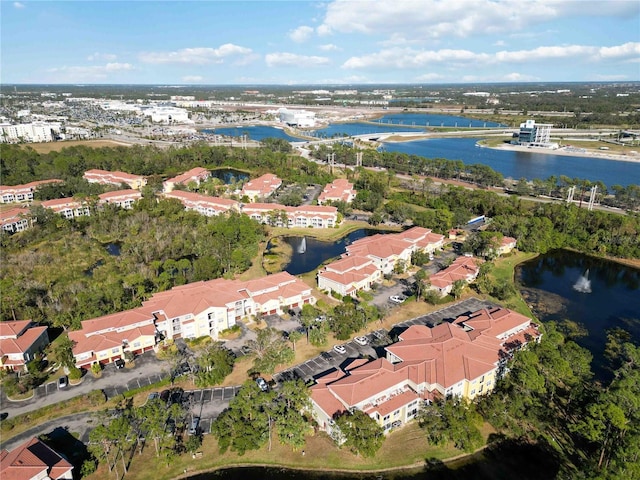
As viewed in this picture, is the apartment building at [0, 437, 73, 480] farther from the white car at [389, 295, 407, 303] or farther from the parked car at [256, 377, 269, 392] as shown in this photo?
the white car at [389, 295, 407, 303]

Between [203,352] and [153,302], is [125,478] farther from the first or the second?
[153,302]

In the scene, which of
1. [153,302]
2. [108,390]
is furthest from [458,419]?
[153,302]

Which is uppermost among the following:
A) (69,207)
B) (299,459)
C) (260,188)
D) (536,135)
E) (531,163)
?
(536,135)

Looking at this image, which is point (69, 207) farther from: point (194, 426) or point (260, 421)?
point (260, 421)

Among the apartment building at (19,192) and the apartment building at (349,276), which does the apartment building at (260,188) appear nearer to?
the apartment building at (349,276)

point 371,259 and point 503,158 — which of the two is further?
point 503,158

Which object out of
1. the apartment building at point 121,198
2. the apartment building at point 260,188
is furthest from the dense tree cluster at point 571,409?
the apartment building at point 121,198

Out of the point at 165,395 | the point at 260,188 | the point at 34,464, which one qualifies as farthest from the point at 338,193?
the point at 34,464
